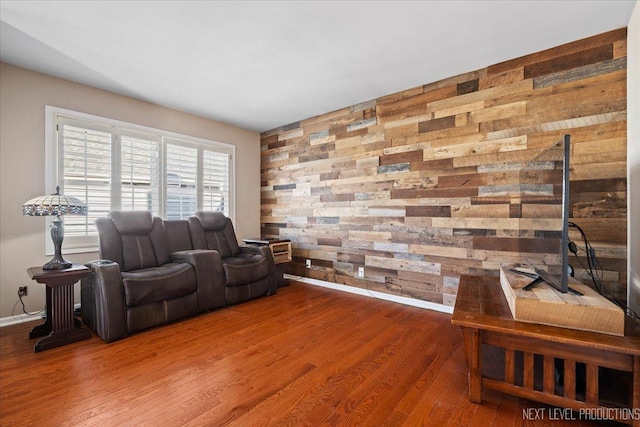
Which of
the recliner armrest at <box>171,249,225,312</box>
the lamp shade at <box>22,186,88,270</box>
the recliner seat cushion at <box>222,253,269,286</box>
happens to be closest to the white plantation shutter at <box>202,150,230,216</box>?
the recliner seat cushion at <box>222,253,269,286</box>

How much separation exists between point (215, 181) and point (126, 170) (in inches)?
47.6

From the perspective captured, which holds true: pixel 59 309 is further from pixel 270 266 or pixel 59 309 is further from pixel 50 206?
pixel 270 266

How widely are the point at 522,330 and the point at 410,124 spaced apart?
8.10 ft

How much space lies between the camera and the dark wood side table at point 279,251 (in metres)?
4.01

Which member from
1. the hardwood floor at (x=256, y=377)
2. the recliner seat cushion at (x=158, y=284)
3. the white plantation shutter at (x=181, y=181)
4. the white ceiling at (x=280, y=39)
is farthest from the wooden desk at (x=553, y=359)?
the white plantation shutter at (x=181, y=181)

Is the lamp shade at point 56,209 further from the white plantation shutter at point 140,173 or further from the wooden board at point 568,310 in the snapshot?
the wooden board at point 568,310

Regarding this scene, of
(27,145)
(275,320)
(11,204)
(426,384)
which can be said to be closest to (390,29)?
(426,384)

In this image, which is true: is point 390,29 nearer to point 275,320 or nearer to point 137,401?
point 275,320

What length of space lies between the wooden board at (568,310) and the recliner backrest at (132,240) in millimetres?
3361

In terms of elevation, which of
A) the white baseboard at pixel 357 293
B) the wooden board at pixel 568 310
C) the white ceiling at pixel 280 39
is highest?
the white ceiling at pixel 280 39

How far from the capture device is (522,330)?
139cm

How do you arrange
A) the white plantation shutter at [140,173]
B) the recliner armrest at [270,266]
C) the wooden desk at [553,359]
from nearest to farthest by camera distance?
the wooden desk at [553,359], the white plantation shutter at [140,173], the recliner armrest at [270,266]

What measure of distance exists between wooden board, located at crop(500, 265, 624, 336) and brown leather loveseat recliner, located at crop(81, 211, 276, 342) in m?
2.68

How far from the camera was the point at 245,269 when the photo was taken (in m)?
3.31
